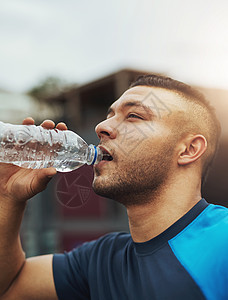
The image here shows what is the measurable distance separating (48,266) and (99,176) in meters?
0.78

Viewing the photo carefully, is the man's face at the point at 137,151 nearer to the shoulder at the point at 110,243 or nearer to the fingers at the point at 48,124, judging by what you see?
the fingers at the point at 48,124

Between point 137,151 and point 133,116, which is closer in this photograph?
point 137,151

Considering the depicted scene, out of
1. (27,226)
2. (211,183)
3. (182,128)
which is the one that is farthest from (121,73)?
(182,128)

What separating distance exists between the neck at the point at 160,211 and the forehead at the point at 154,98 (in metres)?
0.49

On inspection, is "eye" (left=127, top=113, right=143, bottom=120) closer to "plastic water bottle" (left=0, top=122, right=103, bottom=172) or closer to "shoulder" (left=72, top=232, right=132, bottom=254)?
"plastic water bottle" (left=0, top=122, right=103, bottom=172)

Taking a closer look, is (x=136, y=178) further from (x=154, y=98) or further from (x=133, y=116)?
(x=154, y=98)

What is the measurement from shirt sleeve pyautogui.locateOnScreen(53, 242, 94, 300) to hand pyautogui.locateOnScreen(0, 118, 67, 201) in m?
0.55

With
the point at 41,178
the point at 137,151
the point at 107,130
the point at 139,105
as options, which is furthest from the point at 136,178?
the point at 41,178

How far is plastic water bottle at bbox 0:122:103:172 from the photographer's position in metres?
2.39

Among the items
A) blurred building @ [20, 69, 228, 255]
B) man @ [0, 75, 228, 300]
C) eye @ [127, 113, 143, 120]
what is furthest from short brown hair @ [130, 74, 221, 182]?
blurred building @ [20, 69, 228, 255]

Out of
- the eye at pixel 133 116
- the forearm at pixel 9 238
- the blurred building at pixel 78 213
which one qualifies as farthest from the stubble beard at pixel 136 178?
the blurred building at pixel 78 213

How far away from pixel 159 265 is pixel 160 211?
310 millimetres

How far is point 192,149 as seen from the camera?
2.23m

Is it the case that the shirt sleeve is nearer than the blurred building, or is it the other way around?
the shirt sleeve
